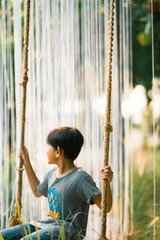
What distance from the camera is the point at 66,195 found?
5.58 feet

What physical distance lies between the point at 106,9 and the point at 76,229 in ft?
4.05

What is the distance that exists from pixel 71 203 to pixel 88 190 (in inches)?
4.5

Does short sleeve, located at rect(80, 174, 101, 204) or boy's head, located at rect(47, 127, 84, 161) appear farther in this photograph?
boy's head, located at rect(47, 127, 84, 161)

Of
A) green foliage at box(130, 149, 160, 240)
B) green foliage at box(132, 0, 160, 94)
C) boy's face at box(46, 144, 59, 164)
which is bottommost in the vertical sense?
green foliage at box(130, 149, 160, 240)

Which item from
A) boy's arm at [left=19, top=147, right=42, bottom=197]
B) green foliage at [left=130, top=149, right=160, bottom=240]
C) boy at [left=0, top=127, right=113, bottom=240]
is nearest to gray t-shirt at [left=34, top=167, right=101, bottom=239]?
boy at [left=0, top=127, right=113, bottom=240]

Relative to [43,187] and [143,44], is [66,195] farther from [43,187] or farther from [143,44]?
[143,44]

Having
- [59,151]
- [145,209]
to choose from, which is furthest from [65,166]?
[145,209]

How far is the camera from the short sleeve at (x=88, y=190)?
1639 millimetres

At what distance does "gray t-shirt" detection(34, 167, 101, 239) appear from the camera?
1.65 m

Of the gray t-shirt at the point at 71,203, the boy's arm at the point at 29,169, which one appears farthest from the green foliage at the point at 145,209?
the boy's arm at the point at 29,169

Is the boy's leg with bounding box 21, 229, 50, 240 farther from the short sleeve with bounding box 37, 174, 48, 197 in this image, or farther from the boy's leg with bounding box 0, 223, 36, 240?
the short sleeve with bounding box 37, 174, 48, 197

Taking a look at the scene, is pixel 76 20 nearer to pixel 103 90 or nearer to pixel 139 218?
pixel 103 90

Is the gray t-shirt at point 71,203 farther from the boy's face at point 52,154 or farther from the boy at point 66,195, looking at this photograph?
the boy's face at point 52,154


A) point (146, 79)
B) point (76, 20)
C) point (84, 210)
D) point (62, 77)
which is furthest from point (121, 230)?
point (146, 79)
